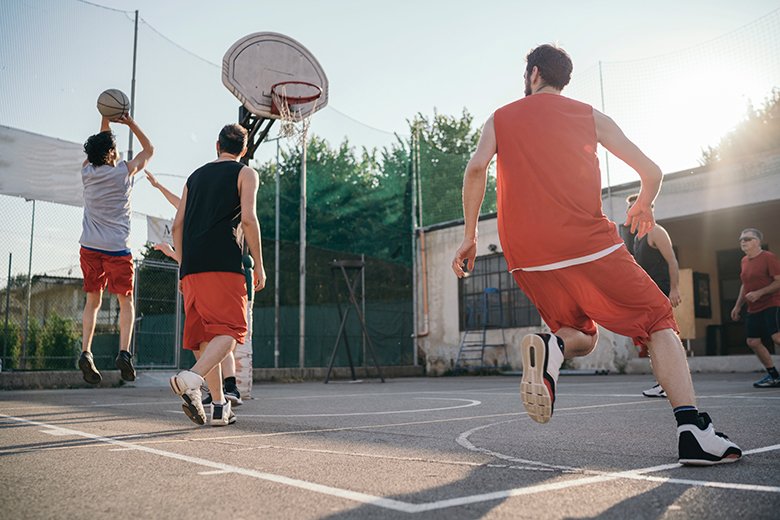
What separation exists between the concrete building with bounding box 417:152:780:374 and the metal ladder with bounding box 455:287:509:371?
58 millimetres

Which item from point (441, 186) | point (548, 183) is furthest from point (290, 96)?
point (441, 186)

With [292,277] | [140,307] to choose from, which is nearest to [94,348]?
[140,307]

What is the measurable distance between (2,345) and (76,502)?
29.6 feet

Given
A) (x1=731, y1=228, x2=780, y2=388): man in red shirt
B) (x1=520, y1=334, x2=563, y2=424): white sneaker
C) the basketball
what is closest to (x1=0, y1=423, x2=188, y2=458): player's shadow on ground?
(x1=520, y1=334, x2=563, y2=424): white sneaker

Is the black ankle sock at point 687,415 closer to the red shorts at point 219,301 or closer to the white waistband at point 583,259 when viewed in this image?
the white waistband at point 583,259

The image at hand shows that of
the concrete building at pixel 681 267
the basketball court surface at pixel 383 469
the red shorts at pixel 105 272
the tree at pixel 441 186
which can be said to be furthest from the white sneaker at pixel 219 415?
the tree at pixel 441 186

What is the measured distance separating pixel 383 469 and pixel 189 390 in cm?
147

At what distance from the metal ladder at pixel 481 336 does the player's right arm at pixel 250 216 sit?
41.6ft

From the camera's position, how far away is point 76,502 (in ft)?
6.38

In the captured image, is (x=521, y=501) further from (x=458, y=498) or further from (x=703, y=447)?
(x=703, y=447)

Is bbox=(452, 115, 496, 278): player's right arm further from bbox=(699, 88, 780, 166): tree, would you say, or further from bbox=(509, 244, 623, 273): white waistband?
bbox=(699, 88, 780, 166): tree

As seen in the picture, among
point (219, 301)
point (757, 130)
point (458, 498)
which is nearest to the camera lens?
point (458, 498)

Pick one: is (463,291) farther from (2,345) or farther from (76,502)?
Answer: (76,502)

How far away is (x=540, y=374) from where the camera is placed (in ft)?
8.02
